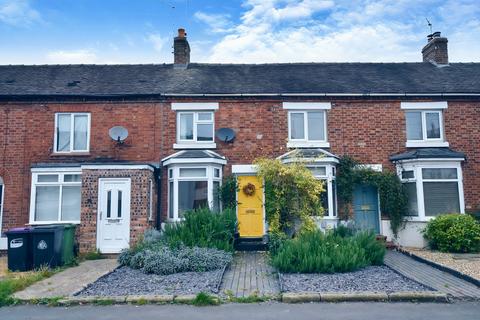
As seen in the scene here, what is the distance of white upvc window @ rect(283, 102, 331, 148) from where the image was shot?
14039 mm

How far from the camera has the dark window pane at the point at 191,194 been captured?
13.1 meters

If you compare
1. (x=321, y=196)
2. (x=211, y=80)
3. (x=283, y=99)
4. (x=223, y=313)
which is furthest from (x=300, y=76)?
(x=223, y=313)

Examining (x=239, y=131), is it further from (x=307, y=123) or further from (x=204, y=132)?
(x=307, y=123)

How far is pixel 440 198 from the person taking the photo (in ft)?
43.5

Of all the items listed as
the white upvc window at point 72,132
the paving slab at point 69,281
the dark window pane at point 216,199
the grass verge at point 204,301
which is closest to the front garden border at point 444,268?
the grass verge at point 204,301

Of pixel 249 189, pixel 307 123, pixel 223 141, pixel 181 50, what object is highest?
pixel 181 50

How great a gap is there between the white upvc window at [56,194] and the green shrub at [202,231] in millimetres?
4077

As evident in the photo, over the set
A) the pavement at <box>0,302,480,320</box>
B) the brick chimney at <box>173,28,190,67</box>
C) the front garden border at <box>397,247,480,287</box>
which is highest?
the brick chimney at <box>173,28,190,67</box>

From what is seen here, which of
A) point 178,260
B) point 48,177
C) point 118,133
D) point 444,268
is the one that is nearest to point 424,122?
point 444,268

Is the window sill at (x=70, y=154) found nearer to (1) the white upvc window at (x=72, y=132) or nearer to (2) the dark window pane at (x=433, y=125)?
(1) the white upvc window at (x=72, y=132)

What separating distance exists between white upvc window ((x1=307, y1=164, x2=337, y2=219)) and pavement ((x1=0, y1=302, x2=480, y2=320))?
22.1ft

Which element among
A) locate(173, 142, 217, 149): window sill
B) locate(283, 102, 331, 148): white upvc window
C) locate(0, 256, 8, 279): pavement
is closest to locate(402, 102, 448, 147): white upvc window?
locate(283, 102, 331, 148): white upvc window

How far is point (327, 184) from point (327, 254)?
4645 millimetres

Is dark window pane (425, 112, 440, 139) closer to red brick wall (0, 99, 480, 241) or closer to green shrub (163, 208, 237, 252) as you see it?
red brick wall (0, 99, 480, 241)
